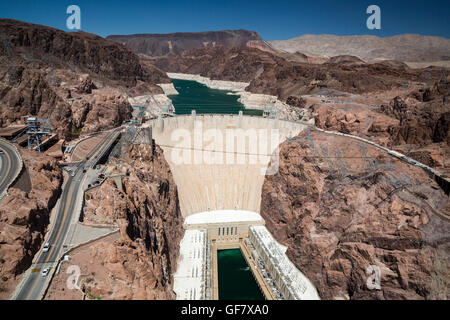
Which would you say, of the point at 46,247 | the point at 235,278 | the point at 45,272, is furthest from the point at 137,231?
the point at 235,278

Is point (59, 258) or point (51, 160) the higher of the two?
point (51, 160)

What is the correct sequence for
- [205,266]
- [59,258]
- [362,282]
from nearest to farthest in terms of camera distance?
[59,258]
[362,282]
[205,266]

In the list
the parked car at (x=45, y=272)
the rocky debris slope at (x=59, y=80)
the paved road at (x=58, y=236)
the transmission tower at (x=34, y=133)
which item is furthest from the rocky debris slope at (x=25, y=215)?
the rocky debris slope at (x=59, y=80)

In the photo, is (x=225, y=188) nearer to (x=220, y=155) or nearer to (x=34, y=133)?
(x=220, y=155)

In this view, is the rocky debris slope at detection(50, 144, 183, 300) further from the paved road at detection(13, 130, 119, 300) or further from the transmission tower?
the transmission tower
